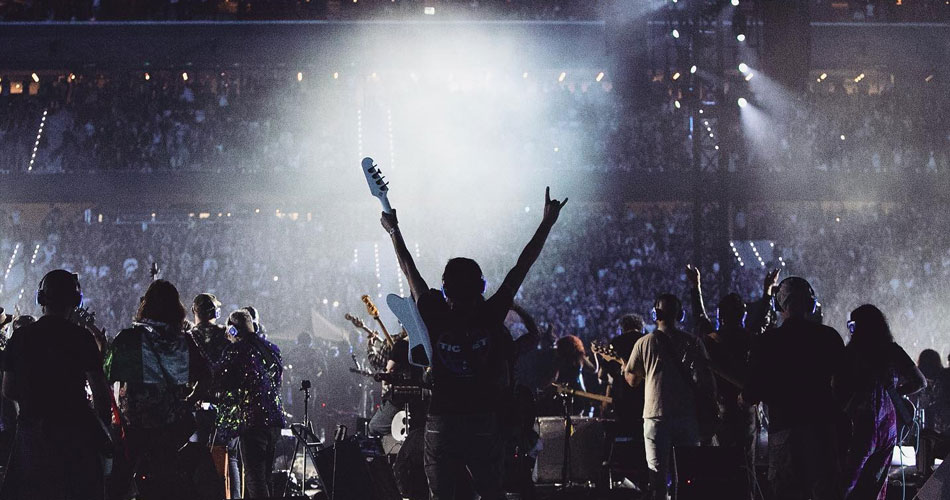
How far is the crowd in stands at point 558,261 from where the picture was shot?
18.2 metres

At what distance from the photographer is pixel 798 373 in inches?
167

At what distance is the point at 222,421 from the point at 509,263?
13559 millimetres

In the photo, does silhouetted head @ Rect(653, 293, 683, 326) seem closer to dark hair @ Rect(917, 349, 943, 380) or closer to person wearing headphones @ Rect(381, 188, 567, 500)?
person wearing headphones @ Rect(381, 188, 567, 500)

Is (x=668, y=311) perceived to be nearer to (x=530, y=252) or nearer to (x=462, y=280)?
(x=530, y=252)

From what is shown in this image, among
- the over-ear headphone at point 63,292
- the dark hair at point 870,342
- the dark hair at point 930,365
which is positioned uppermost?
the over-ear headphone at point 63,292

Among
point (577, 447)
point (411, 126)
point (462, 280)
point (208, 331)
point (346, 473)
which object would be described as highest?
point (411, 126)

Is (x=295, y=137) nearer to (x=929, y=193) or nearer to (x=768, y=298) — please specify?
(x=929, y=193)

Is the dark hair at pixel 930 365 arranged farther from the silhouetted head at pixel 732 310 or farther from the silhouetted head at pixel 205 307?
the silhouetted head at pixel 205 307

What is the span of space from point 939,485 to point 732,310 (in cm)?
169

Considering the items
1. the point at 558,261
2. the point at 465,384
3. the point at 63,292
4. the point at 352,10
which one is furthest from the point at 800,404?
the point at 352,10

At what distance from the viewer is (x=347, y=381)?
41.9ft

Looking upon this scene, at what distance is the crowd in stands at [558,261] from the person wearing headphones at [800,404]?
12.7 metres

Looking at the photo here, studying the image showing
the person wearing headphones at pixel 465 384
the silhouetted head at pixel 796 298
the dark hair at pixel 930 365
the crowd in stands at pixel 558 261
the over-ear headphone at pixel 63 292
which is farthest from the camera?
Answer: the crowd in stands at pixel 558 261

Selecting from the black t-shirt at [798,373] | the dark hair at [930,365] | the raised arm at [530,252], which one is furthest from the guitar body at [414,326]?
the dark hair at [930,365]
